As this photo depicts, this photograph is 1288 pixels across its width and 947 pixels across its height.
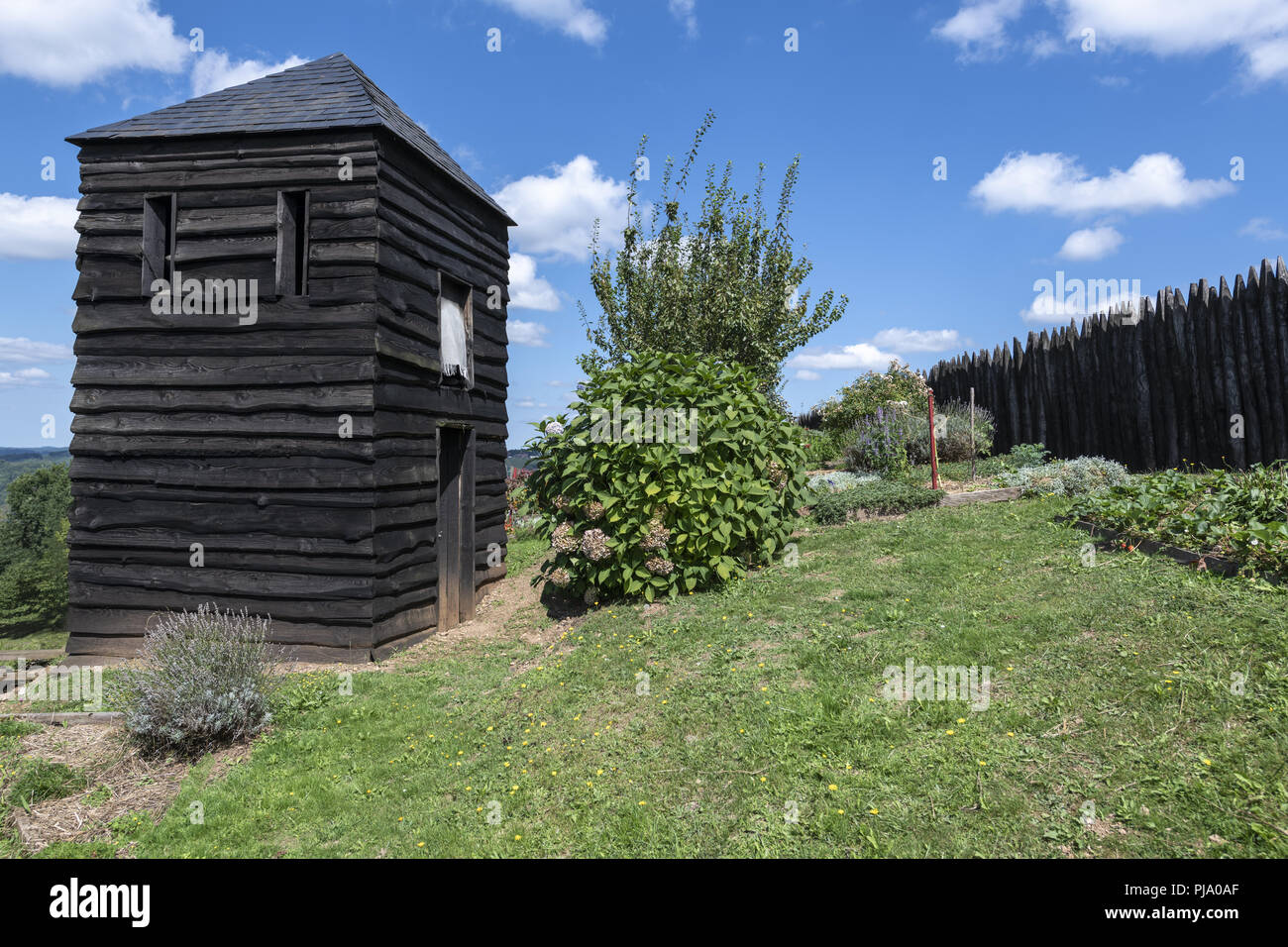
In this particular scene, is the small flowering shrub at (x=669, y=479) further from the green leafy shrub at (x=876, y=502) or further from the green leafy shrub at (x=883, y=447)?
the green leafy shrub at (x=883, y=447)

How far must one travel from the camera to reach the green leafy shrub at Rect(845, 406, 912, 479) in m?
14.4

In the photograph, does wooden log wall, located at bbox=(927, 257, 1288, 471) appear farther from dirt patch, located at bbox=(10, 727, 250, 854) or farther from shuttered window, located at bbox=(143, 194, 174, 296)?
shuttered window, located at bbox=(143, 194, 174, 296)

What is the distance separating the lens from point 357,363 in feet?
29.3

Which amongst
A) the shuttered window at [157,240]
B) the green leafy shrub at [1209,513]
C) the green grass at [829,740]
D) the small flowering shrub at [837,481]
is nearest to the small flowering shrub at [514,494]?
the small flowering shrub at [837,481]

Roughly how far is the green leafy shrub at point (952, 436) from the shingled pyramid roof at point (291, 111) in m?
9.97

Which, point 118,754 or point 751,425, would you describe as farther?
point 751,425

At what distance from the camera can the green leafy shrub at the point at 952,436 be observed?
15.6 meters

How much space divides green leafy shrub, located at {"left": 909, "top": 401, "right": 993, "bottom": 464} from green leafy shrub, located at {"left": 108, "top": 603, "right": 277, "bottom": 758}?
12.9 m

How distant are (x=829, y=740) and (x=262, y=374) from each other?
7995 mm

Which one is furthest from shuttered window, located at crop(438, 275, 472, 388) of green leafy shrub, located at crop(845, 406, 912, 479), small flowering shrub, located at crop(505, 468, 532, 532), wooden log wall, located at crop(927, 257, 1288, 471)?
wooden log wall, located at crop(927, 257, 1288, 471)

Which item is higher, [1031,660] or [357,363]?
[357,363]
